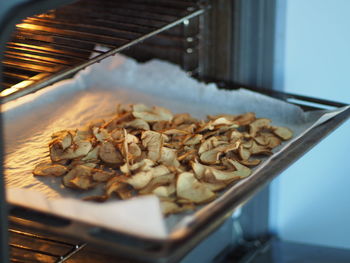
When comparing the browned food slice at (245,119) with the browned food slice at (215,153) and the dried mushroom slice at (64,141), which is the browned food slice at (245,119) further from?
the dried mushroom slice at (64,141)

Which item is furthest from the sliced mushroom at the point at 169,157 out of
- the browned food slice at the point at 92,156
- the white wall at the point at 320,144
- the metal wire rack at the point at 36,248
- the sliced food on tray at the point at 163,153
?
the white wall at the point at 320,144

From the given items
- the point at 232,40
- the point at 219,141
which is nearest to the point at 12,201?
the point at 219,141

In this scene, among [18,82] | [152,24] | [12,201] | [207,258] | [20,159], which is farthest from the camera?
[207,258]

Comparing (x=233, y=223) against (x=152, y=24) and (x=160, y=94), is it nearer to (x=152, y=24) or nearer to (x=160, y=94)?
(x=160, y=94)

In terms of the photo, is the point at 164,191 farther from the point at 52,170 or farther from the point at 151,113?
the point at 151,113

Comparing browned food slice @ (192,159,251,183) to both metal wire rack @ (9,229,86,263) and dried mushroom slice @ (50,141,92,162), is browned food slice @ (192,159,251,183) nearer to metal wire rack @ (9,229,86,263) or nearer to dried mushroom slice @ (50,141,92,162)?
dried mushroom slice @ (50,141,92,162)
